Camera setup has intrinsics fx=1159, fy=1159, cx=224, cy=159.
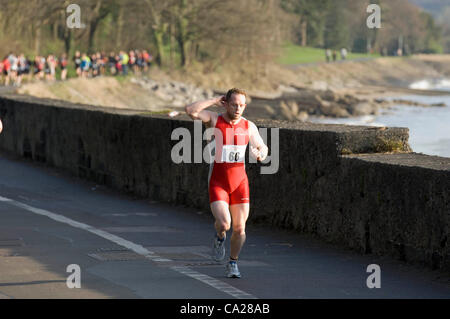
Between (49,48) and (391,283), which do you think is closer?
(391,283)

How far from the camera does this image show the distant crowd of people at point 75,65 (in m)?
54.1

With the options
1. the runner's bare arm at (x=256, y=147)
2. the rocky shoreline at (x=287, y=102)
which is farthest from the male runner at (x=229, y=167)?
the rocky shoreline at (x=287, y=102)

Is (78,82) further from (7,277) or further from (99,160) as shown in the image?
(7,277)

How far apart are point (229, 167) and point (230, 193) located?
0.79ft

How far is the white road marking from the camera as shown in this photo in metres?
9.88

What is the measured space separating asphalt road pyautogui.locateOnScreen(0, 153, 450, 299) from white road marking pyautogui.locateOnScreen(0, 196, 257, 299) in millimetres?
12

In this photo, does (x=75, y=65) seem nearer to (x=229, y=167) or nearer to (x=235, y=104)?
(x=229, y=167)

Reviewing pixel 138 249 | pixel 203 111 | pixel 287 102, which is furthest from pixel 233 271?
pixel 287 102

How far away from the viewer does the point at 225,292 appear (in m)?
9.76

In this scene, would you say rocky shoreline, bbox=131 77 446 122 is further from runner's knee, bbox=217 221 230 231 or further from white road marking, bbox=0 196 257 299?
runner's knee, bbox=217 221 230 231

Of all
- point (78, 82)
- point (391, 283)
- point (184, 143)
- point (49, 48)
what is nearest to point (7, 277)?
point (391, 283)

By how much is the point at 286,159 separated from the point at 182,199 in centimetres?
342

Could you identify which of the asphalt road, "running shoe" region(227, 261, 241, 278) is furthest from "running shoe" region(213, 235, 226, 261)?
"running shoe" region(227, 261, 241, 278)

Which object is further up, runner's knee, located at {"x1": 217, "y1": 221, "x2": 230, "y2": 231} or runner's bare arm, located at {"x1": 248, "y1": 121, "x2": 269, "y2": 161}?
runner's bare arm, located at {"x1": 248, "y1": 121, "x2": 269, "y2": 161}
